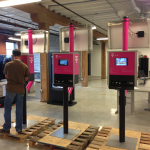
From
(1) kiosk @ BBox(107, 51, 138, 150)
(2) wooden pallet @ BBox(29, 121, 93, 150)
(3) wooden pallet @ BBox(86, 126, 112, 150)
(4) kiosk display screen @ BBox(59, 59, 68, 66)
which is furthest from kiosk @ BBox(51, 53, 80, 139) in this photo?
(1) kiosk @ BBox(107, 51, 138, 150)

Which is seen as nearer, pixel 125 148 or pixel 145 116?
pixel 125 148

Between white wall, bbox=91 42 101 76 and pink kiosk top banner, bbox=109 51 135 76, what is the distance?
50.9 feet

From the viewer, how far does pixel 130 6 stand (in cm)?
563

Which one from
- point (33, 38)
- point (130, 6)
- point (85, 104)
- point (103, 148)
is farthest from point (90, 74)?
point (103, 148)

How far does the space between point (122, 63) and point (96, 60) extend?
15.7 metres

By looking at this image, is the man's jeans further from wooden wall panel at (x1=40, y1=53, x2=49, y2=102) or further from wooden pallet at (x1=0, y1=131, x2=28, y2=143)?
wooden wall panel at (x1=40, y1=53, x2=49, y2=102)

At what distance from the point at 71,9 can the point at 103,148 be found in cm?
580

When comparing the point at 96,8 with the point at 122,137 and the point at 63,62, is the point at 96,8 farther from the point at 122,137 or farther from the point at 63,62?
the point at 122,137

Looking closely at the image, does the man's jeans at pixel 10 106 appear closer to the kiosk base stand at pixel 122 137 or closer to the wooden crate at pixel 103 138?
the wooden crate at pixel 103 138

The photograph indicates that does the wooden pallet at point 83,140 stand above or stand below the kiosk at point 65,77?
below

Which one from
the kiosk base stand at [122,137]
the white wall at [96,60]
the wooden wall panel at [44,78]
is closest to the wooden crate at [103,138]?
the kiosk base stand at [122,137]

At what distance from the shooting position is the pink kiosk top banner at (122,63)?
307cm

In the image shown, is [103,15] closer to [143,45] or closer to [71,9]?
[71,9]

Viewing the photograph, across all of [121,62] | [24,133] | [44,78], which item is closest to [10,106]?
[24,133]
